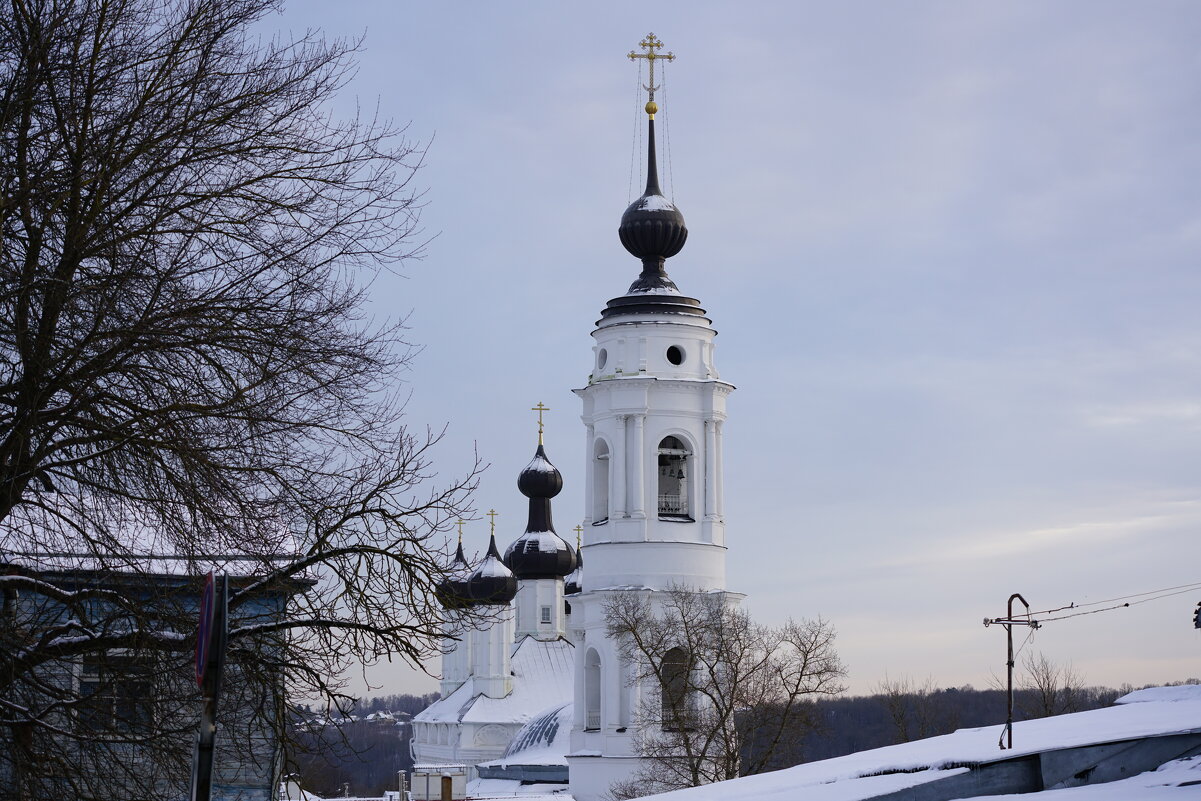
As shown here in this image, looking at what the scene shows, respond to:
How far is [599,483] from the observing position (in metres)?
50.3

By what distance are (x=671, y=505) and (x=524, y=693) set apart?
45.5 metres

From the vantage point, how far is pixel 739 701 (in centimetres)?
4081

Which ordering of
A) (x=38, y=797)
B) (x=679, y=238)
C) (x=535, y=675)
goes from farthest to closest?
(x=535, y=675) < (x=679, y=238) < (x=38, y=797)

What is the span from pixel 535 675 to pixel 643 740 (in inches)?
1910

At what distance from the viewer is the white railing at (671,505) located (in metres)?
49.4

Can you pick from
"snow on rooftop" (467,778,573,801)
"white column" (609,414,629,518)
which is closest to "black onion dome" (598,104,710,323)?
"white column" (609,414,629,518)

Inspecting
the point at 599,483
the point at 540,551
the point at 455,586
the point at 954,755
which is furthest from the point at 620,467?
the point at 540,551

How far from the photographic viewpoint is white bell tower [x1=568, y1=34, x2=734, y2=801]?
157 feet

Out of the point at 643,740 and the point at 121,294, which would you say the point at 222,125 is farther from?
the point at 643,740

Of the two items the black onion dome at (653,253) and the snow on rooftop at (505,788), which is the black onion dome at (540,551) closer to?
the snow on rooftop at (505,788)

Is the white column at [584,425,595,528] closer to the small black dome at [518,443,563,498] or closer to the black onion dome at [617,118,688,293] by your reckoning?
the black onion dome at [617,118,688,293]

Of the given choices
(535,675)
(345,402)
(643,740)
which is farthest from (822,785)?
(535,675)

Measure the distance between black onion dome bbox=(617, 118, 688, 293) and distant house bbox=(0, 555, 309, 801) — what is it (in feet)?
125

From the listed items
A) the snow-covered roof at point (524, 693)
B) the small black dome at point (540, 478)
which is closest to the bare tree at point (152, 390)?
the small black dome at point (540, 478)
